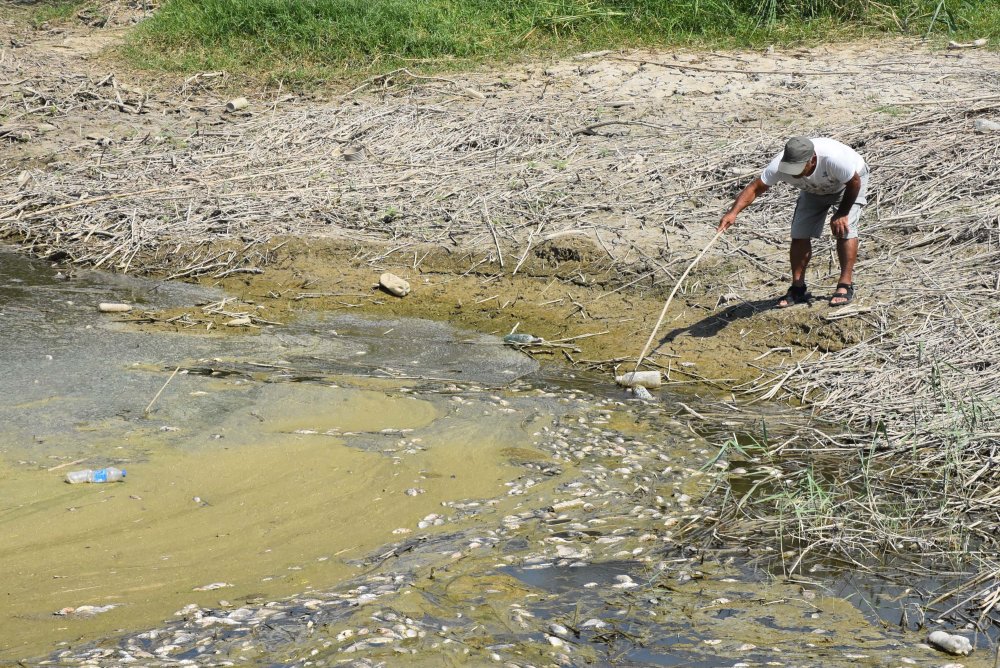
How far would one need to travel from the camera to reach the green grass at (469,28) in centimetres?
1067

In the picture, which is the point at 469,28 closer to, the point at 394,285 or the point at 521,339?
the point at 394,285

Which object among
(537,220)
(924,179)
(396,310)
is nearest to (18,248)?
(396,310)

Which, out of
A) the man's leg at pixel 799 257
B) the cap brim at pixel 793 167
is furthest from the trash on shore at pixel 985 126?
the cap brim at pixel 793 167

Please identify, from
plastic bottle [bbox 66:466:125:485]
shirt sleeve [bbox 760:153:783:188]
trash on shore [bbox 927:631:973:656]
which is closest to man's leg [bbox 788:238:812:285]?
shirt sleeve [bbox 760:153:783:188]

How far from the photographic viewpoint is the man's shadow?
6719 millimetres

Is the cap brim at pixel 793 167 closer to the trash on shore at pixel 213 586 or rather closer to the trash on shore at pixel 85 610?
the trash on shore at pixel 213 586

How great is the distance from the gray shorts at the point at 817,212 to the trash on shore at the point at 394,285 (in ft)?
8.44

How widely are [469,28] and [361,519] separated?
7962 millimetres

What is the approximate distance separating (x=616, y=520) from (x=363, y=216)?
4.44m

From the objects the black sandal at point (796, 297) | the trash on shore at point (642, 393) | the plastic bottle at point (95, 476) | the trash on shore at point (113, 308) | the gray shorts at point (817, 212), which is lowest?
the trash on shore at point (113, 308)

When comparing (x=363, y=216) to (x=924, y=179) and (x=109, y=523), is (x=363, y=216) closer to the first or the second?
(x=924, y=179)

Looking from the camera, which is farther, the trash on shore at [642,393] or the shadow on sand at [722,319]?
the shadow on sand at [722,319]

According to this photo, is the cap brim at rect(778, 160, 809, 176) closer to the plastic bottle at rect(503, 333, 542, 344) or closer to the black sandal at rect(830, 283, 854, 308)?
the black sandal at rect(830, 283, 854, 308)

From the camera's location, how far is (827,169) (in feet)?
19.6
